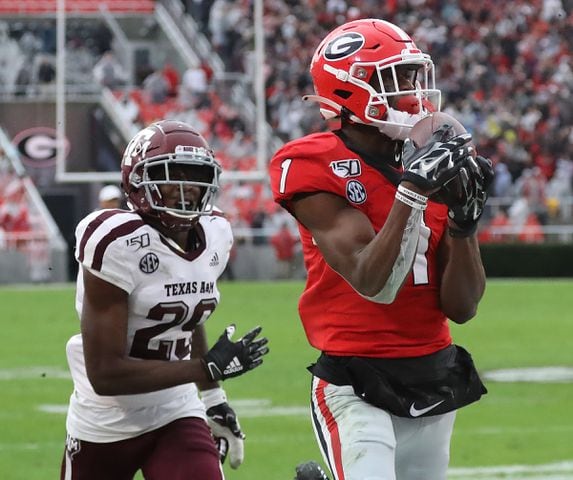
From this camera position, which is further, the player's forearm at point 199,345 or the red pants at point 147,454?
the player's forearm at point 199,345

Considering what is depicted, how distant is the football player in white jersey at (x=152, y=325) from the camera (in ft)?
12.6

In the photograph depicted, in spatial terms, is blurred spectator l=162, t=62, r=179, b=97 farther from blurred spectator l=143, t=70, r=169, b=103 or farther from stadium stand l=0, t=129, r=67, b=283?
stadium stand l=0, t=129, r=67, b=283

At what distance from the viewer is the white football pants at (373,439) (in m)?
3.44

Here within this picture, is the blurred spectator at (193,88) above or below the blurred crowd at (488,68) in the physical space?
above

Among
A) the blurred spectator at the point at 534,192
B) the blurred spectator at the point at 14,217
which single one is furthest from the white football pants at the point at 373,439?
the blurred spectator at the point at 534,192

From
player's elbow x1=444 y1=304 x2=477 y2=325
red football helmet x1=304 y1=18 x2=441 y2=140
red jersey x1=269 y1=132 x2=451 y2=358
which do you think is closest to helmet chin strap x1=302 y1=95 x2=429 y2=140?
red football helmet x1=304 y1=18 x2=441 y2=140

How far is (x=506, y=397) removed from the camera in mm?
8883

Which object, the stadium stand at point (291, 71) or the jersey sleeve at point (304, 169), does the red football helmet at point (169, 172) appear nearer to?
the jersey sleeve at point (304, 169)

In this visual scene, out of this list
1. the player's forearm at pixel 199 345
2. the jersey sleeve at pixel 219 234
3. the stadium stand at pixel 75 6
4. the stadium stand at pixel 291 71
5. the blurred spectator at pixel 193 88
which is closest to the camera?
the jersey sleeve at pixel 219 234

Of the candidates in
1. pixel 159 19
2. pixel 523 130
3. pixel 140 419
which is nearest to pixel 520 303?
pixel 159 19

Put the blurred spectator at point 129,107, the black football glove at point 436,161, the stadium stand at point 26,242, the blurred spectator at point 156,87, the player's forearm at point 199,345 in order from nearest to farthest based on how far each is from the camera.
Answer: the black football glove at point 436,161 → the player's forearm at point 199,345 → the blurred spectator at point 156,87 → the blurred spectator at point 129,107 → the stadium stand at point 26,242

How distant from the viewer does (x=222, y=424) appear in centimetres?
437

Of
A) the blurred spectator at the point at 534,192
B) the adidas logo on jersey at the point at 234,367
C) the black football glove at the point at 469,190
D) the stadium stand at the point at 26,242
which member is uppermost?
the black football glove at the point at 469,190

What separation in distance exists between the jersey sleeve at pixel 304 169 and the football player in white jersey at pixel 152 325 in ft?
1.59
